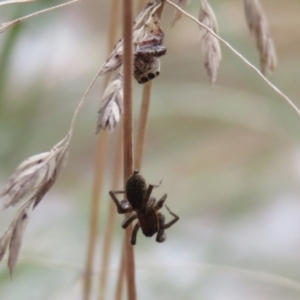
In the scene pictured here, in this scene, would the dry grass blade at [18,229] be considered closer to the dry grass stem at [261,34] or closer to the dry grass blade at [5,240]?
the dry grass blade at [5,240]

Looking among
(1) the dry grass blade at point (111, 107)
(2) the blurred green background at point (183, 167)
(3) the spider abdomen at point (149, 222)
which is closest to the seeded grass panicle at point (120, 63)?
(1) the dry grass blade at point (111, 107)

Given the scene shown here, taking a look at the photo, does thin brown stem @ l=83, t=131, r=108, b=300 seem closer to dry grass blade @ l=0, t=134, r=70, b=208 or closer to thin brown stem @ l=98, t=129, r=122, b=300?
thin brown stem @ l=98, t=129, r=122, b=300

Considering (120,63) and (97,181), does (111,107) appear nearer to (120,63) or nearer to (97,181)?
(120,63)

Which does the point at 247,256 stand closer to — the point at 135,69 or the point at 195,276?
the point at 195,276

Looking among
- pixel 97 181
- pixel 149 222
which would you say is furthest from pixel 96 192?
pixel 149 222

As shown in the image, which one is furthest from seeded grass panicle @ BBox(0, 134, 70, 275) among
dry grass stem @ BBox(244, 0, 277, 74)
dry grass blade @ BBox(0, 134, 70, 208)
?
dry grass stem @ BBox(244, 0, 277, 74)

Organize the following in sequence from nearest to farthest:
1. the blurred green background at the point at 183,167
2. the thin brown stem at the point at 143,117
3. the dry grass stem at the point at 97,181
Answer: the thin brown stem at the point at 143,117
the dry grass stem at the point at 97,181
the blurred green background at the point at 183,167

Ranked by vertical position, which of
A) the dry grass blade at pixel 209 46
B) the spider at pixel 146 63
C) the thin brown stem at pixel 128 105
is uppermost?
the dry grass blade at pixel 209 46

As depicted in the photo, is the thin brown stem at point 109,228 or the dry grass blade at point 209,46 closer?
the dry grass blade at point 209,46

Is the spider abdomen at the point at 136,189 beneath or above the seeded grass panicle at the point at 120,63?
beneath
